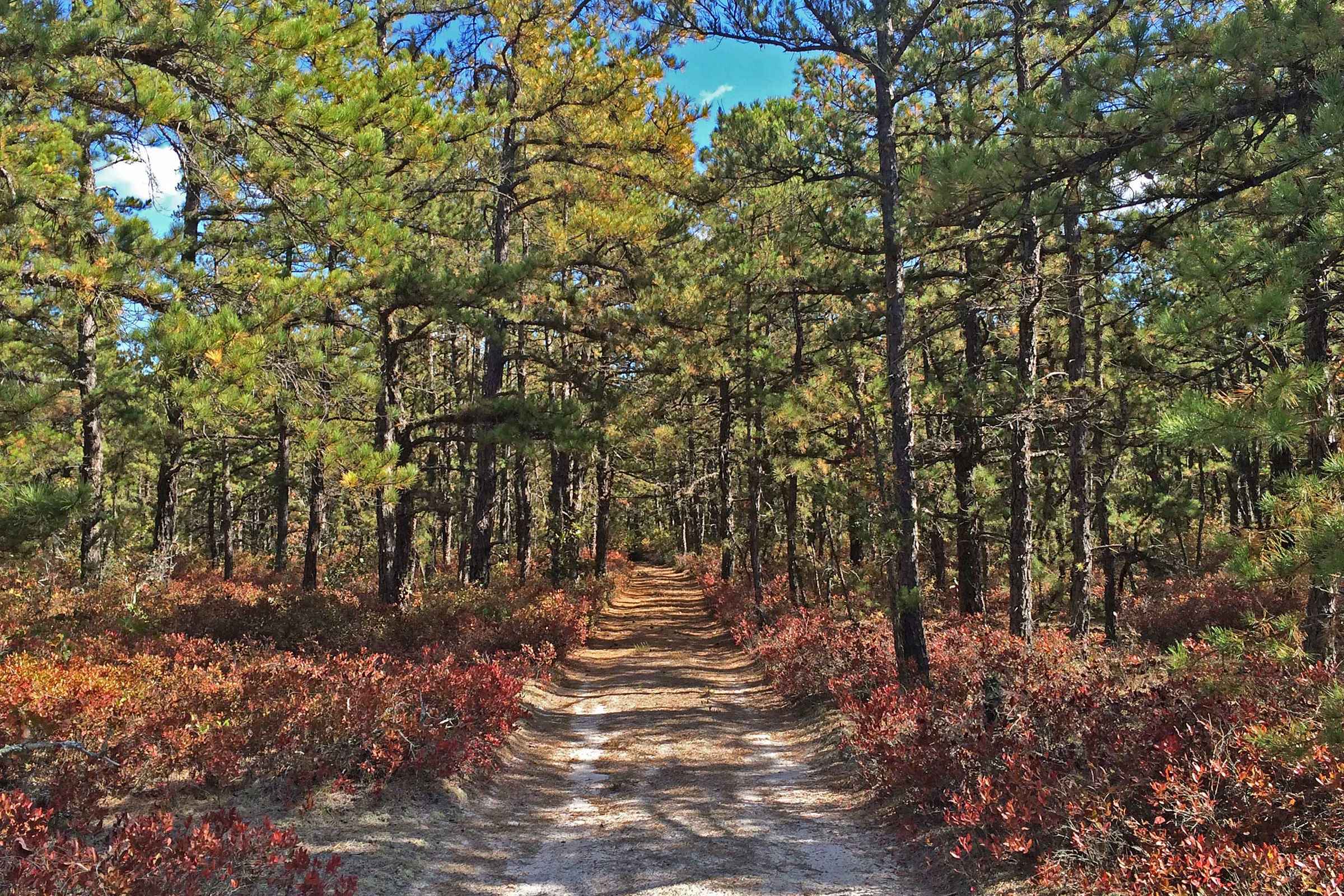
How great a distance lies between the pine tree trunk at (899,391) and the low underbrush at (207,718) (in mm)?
5255

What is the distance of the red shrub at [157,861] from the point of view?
3.62 meters

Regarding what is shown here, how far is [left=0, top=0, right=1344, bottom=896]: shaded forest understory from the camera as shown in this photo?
4512mm

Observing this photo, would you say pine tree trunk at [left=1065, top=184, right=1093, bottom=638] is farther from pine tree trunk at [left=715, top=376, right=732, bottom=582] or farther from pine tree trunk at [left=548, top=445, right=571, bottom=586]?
pine tree trunk at [left=548, top=445, right=571, bottom=586]

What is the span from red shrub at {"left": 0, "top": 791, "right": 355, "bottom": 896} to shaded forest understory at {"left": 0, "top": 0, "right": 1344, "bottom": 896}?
0.04 metres

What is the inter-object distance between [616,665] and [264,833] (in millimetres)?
10153

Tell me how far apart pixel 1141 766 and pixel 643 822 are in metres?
4.08

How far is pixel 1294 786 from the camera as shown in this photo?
4.20m

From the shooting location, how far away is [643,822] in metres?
6.61

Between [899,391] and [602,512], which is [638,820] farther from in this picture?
[602,512]

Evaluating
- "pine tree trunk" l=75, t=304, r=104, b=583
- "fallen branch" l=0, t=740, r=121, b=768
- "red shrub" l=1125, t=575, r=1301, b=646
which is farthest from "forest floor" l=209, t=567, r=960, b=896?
"pine tree trunk" l=75, t=304, r=104, b=583

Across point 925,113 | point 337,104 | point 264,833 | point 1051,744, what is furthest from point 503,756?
point 925,113

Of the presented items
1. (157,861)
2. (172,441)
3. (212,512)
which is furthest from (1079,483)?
(212,512)

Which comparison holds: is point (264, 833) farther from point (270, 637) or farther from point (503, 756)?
point (270, 637)

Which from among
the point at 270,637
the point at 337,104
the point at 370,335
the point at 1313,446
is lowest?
the point at 270,637
